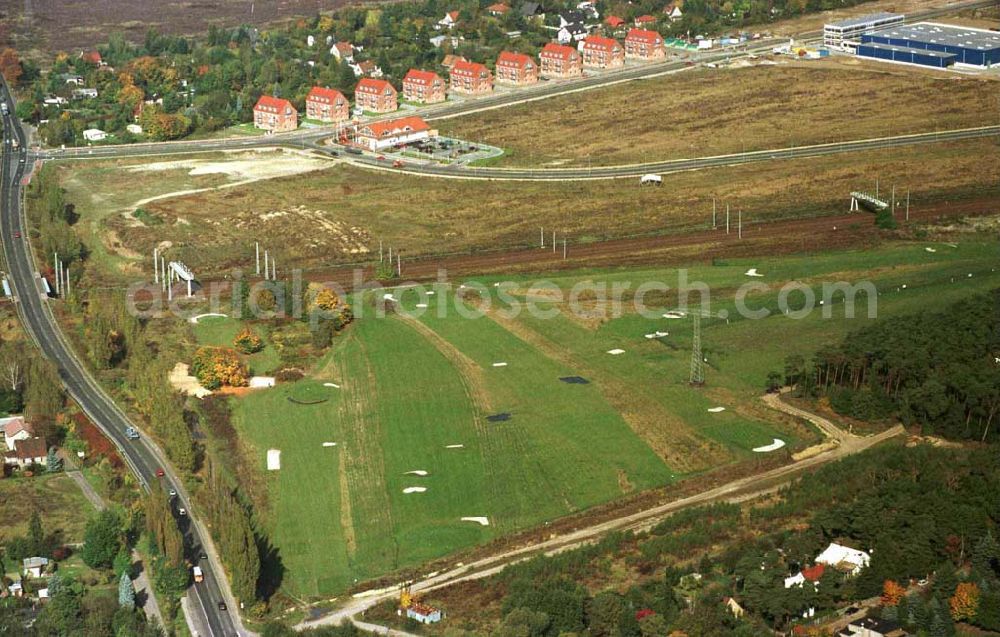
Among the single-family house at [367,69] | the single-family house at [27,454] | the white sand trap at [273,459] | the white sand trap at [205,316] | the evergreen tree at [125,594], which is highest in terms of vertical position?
the single-family house at [367,69]

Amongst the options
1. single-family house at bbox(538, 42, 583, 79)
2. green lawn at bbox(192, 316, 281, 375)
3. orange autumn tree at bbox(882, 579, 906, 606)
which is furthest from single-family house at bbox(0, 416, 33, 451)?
single-family house at bbox(538, 42, 583, 79)

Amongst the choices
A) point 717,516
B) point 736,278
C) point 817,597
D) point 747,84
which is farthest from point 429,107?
point 817,597

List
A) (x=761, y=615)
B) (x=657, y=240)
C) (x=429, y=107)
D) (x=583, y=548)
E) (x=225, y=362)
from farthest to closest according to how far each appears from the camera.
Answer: (x=429, y=107)
(x=657, y=240)
(x=225, y=362)
(x=583, y=548)
(x=761, y=615)

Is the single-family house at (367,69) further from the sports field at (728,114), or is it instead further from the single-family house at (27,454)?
the single-family house at (27,454)

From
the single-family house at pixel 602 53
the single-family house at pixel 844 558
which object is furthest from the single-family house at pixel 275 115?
the single-family house at pixel 844 558

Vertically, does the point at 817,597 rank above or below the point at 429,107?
below

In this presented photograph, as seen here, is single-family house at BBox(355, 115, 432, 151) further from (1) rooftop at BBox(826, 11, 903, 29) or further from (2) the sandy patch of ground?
(1) rooftop at BBox(826, 11, 903, 29)

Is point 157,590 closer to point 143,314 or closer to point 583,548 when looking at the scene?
point 583,548
